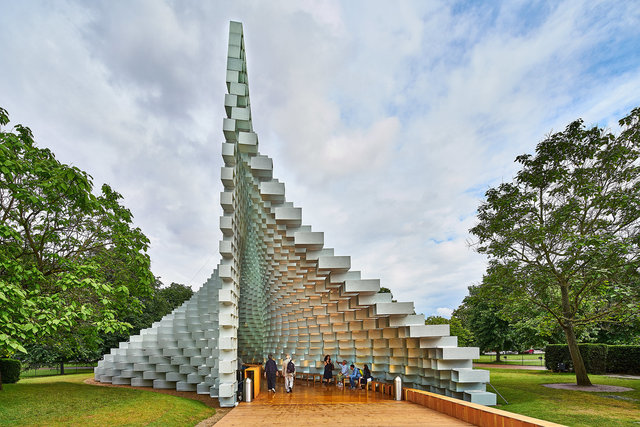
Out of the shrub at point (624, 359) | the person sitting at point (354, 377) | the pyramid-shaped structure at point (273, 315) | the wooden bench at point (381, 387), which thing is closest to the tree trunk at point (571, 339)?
the pyramid-shaped structure at point (273, 315)

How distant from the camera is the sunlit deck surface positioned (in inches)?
317

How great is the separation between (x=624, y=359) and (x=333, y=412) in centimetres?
2317

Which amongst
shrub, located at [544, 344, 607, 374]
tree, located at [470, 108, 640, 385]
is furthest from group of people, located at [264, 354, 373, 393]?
shrub, located at [544, 344, 607, 374]

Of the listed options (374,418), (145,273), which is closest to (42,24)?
(145,273)

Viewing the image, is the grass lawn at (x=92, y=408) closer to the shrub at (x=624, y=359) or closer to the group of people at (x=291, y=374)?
the group of people at (x=291, y=374)

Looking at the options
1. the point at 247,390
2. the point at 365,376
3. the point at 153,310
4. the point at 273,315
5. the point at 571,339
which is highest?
the point at 153,310

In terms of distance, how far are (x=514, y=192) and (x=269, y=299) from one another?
1513 cm

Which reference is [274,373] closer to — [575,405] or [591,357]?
[575,405]

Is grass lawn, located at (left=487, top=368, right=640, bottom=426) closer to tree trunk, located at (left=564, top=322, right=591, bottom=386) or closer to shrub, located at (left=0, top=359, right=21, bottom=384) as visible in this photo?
tree trunk, located at (left=564, top=322, right=591, bottom=386)

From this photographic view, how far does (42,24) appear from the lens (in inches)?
448

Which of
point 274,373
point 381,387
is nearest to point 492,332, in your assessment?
point 381,387

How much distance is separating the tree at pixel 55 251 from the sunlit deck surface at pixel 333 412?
4.40 m

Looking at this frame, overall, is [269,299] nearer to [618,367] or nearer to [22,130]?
[22,130]

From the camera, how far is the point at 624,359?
2320cm
